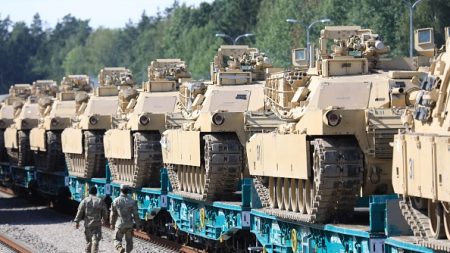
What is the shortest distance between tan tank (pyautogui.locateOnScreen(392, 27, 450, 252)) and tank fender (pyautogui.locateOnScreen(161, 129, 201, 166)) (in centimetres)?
1130

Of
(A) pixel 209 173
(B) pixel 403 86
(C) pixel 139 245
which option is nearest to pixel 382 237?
(B) pixel 403 86

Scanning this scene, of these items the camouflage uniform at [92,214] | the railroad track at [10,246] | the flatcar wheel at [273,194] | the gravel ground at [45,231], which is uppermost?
the flatcar wheel at [273,194]

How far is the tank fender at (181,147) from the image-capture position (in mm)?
28703

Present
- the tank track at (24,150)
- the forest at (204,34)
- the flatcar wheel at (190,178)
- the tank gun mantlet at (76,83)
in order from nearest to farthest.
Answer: the flatcar wheel at (190,178)
the tank track at (24,150)
the tank gun mantlet at (76,83)
the forest at (204,34)

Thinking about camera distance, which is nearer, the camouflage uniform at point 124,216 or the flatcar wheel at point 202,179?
the camouflage uniform at point 124,216

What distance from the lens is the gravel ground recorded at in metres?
30.9

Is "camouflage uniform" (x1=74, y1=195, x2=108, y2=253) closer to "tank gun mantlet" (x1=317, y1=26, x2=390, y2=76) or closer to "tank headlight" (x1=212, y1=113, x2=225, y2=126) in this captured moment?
"tank headlight" (x1=212, y1=113, x2=225, y2=126)

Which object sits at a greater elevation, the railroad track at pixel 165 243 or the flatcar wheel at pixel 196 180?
the flatcar wheel at pixel 196 180

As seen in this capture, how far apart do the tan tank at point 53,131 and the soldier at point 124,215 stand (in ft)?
71.4

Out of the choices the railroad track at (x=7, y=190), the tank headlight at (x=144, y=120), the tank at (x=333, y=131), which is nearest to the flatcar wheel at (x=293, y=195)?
the tank at (x=333, y=131)

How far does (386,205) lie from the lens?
17.9 m

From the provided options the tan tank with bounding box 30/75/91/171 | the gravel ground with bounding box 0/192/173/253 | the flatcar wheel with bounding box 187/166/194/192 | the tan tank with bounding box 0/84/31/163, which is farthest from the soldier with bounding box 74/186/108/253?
the tan tank with bounding box 0/84/31/163

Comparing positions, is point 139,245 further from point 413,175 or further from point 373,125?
point 413,175

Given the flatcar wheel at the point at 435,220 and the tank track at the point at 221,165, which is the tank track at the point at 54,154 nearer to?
the tank track at the point at 221,165
